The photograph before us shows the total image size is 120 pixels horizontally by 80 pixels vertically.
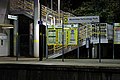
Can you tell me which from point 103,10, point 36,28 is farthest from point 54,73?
point 103,10

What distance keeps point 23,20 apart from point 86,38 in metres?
9.03

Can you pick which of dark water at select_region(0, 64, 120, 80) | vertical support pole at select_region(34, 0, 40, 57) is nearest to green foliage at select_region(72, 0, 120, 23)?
vertical support pole at select_region(34, 0, 40, 57)

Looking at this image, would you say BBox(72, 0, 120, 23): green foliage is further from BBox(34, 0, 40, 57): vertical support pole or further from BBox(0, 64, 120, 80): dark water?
BBox(0, 64, 120, 80): dark water

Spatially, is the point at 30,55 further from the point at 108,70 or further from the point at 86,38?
the point at 108,70

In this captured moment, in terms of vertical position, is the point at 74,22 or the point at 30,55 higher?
the point at 74,22

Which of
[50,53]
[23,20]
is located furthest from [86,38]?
[23,20]

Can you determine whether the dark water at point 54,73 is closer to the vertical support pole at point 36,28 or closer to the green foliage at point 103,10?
the vertical support pole at point 36,28

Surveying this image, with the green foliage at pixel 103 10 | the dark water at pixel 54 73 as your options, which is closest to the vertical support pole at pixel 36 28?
the green foliage at pixel 103 10

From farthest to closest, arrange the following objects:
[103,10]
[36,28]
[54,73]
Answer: [103,10] → [36,28] → [54,73]

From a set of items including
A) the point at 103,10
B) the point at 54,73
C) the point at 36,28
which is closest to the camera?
the point at 54,73

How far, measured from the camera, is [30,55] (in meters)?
28.2

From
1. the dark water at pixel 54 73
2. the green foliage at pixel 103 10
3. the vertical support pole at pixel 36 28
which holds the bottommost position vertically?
the dark water at pixel 54 73

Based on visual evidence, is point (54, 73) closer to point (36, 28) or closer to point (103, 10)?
point (36, 28)

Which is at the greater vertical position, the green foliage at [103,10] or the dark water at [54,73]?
the green foliage at [103,10]
